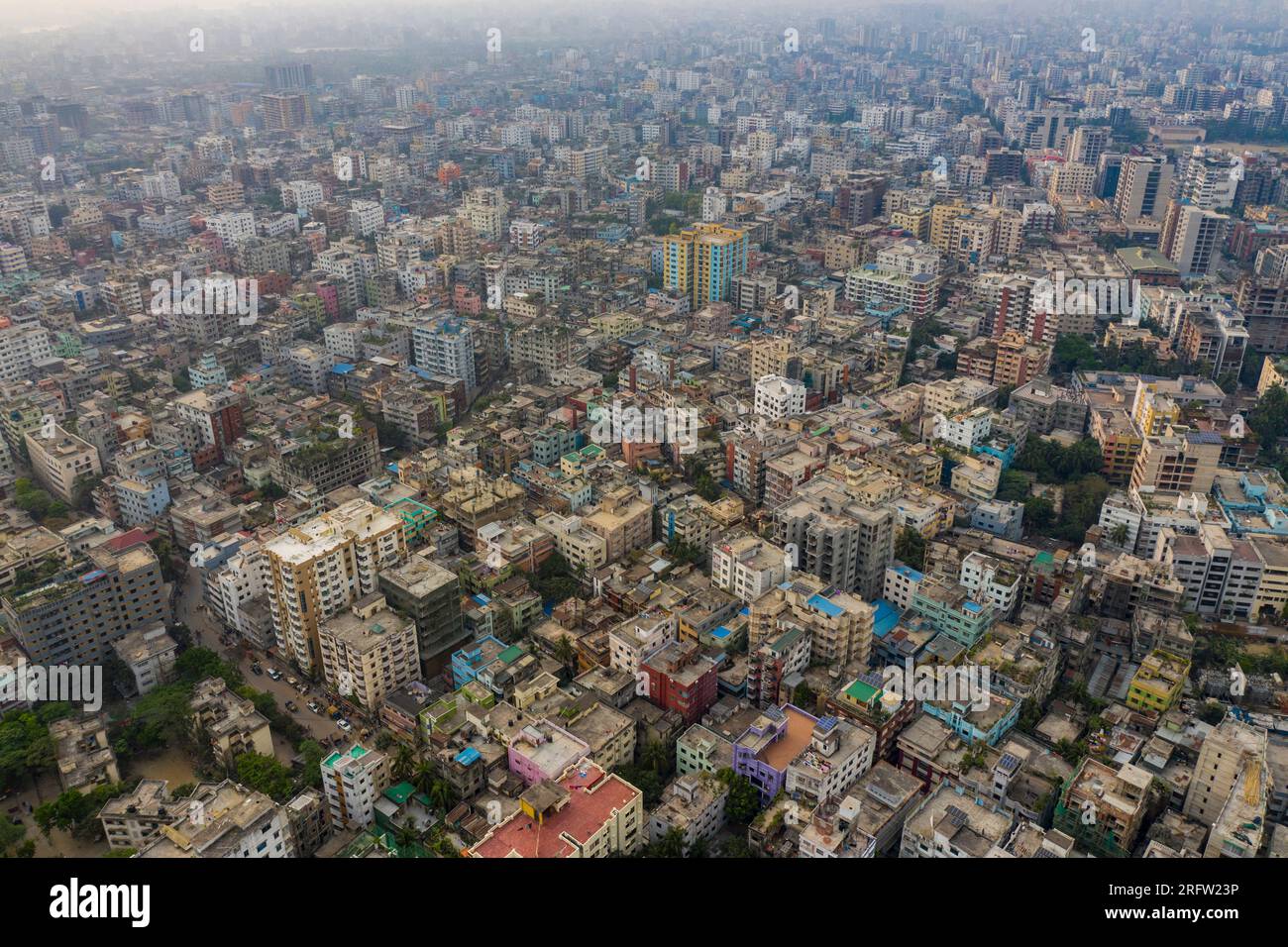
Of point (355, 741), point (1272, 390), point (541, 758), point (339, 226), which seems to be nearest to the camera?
point (541, 758)

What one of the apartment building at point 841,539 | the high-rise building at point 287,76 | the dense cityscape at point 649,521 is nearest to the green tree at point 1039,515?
the dense cityscape at point 649,521

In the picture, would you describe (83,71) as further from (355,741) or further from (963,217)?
(355,741)

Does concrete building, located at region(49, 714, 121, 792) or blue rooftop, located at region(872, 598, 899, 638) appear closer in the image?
concrete building, located at region(49, 714, 121, 792)

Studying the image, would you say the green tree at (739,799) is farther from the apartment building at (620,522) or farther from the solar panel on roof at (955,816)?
the apartment building at (620,522)

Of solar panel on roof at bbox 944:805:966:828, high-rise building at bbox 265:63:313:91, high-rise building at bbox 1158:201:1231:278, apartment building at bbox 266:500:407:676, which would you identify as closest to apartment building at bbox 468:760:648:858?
solar panel on roof at bbox 944:805:966:828

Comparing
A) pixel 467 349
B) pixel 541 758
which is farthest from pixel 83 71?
pixel 541 758

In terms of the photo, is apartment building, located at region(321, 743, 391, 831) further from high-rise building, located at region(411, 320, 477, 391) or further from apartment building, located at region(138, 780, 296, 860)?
high-rise building, located at region(411, 320, 477, 391)

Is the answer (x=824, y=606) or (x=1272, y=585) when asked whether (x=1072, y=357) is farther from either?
(x=824, y=606)

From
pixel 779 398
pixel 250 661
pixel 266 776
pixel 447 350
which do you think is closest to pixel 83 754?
pixel 266 776
